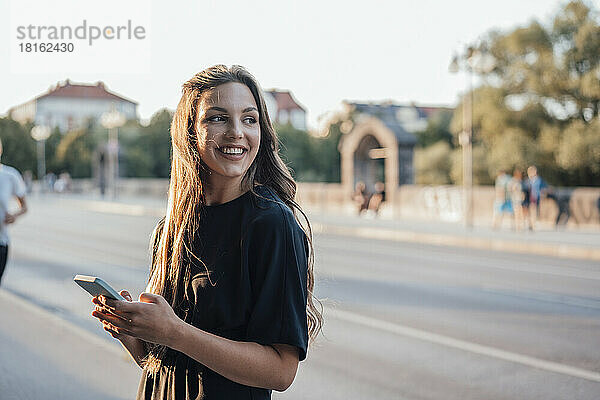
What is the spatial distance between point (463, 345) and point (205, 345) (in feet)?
18.9

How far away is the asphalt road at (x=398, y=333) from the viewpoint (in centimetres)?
601

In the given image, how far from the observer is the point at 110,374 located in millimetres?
6402

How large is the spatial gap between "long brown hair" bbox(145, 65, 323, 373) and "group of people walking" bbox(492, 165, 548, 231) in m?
19.8

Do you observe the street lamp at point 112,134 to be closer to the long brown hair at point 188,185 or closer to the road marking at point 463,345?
the road marking at point 463,345

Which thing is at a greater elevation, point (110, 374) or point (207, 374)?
point (207, 374)

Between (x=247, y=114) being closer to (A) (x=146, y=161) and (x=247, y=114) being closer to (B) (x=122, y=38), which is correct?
(B) (x=122, y=38)

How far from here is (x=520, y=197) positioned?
21.5 meters

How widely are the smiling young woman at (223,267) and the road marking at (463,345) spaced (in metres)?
4.72

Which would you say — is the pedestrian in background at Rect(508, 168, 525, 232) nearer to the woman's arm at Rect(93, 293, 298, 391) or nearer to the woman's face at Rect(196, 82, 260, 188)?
the woman's face at Rect(196, 82, 260, 188)

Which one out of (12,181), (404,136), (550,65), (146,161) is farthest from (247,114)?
(146,161)

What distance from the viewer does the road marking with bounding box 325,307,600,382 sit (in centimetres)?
639

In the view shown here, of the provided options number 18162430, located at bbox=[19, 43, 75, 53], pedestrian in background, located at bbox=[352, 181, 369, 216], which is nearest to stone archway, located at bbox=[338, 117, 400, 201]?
pedestrian in background, located at bbox=[352, 181, 369, 216]

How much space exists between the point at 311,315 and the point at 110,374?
14.8 ft

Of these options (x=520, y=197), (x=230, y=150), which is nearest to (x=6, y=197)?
(x=230, y=150)
